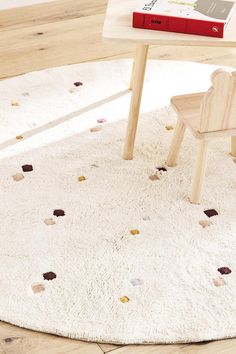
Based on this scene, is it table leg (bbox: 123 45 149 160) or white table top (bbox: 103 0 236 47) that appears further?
table leg (bbox: 123 45 149 160)

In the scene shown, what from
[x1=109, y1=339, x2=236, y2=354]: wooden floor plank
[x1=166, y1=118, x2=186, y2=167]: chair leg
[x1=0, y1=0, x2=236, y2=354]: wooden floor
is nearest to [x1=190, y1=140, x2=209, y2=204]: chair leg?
[x1=166, y1=118, x2=186, y2=167]: chair leg

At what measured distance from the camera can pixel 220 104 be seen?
6.28 ft

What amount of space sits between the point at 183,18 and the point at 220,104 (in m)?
0.30

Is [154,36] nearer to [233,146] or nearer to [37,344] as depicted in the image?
[233,146]

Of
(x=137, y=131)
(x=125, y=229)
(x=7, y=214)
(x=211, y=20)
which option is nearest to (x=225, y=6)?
(x=211, y=20)

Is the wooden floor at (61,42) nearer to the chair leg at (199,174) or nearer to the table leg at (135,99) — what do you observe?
the table leg at (135,99)

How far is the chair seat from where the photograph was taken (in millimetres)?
1986

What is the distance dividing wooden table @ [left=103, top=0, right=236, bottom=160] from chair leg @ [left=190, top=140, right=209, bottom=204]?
0.26 m

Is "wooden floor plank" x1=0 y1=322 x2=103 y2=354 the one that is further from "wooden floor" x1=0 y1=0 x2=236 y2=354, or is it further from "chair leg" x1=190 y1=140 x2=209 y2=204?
"wooden floor" x1=0 y1=0 x2=236 y2=354

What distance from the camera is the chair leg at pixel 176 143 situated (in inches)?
86.7

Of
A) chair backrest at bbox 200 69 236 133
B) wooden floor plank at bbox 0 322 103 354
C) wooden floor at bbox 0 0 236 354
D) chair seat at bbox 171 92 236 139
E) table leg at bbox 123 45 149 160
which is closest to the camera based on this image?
wooden floor plank at bbox 0 322 103 354

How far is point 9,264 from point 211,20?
906mm

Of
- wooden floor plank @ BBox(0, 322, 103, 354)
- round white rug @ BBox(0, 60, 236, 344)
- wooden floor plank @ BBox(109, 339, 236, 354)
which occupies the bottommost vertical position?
wooden floor plank @ BBox(0, 322, 103, 354)

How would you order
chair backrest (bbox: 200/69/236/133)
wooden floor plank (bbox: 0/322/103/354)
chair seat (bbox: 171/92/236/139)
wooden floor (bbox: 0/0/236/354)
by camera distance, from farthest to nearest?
wooden floor (bbox: 0/0/236/354) < chair seat (bbox: 171/92/236/139) < chair backrest (bbox: 200/69/236/133) < wooden floor plank (bbox: 0/322/103/354)
